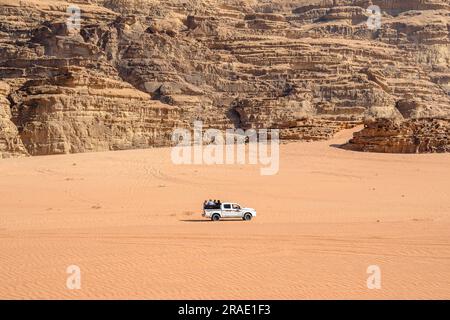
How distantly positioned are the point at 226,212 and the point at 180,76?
4816 cm

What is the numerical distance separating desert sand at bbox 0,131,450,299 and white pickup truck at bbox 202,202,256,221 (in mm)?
242

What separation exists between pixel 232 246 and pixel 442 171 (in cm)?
1876

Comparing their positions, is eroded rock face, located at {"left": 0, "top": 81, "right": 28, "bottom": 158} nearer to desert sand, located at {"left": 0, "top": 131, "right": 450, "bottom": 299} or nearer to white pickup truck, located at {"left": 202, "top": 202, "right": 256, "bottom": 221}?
desert sand, located at {"left": 0, "top": 131, "right": 450, "bottom": 299}

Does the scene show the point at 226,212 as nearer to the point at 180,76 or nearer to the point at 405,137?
the point at 405,137

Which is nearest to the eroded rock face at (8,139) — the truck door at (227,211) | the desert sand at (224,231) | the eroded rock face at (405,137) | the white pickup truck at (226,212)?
the desert sand at (224,231)

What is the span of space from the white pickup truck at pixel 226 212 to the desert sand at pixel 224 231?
24 cm

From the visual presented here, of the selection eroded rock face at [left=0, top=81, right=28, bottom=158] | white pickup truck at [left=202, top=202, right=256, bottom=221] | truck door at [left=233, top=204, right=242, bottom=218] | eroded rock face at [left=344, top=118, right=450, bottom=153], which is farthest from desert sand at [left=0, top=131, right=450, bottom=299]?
eroded rock face at [left=0, top=81, right=28, bottom=158]

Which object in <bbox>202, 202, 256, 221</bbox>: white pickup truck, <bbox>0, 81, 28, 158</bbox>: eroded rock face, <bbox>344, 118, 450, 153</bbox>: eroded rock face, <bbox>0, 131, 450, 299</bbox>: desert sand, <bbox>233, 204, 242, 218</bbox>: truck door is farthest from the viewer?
<bbox>0, 81, 28, 158</bbox>: eroded rock face

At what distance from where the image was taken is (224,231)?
15.6 metres

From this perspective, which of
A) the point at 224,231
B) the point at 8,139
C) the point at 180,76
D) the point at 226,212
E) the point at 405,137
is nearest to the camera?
the point at 224,231

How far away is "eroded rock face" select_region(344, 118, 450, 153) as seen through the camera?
115ft

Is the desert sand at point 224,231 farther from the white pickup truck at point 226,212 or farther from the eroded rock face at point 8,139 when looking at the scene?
the eroded rock face at point 8,139

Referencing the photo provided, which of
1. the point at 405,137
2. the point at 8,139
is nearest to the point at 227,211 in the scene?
the point at 405,137
